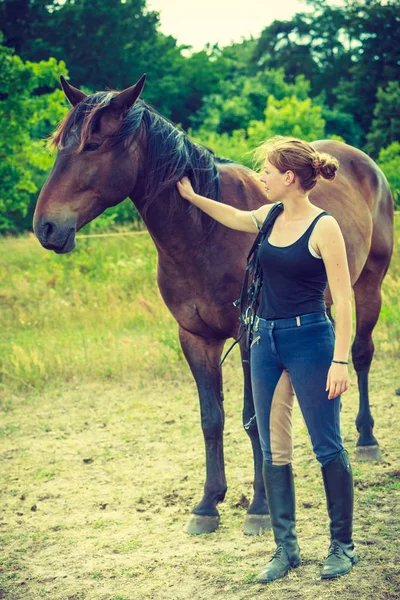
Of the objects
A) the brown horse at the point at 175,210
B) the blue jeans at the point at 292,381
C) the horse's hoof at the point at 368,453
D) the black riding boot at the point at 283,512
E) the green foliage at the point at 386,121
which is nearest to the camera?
the blue jeans at the point at 292,381

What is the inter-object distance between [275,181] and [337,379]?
0.83 m

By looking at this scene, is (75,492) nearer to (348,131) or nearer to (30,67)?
(30,67)

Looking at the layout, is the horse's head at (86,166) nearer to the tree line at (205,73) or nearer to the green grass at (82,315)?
the green grass at (82,315)

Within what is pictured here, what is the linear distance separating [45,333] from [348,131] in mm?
18125

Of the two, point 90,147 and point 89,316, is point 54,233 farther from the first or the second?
point 89,316

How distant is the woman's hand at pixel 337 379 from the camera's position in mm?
2727

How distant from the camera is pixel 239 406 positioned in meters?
6.10

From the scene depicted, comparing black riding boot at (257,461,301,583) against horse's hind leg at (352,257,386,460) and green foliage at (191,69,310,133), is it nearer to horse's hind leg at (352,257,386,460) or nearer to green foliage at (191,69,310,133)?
horse's hind leg at (352,257,386,460)

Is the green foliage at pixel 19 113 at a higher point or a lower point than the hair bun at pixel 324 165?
higher

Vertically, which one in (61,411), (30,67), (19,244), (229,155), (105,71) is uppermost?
(105,71)

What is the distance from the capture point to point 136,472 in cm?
478

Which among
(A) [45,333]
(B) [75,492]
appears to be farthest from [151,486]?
(A) [45,333]

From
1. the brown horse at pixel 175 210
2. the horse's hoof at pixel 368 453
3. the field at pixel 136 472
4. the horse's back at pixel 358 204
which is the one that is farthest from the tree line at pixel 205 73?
the brown horse at pixel 175 210

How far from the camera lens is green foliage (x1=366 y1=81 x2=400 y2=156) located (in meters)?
22.6
